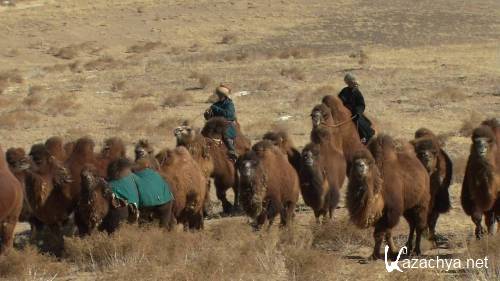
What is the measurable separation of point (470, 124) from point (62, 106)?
13663 mm

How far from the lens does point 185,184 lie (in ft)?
40.6

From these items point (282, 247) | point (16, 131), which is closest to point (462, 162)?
point (282, 247)

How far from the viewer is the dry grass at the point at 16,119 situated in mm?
27250

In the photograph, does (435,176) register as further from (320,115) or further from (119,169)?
(119,169)

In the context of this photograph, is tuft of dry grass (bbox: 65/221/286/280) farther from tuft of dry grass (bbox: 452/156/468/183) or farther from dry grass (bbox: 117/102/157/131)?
dry grass (bbox: 117/102/157/131)

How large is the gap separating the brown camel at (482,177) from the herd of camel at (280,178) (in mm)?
12

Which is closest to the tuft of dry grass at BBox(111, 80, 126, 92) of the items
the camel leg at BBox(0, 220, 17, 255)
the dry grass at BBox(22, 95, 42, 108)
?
the dry grass at BBox(22, 95, 42, 108)

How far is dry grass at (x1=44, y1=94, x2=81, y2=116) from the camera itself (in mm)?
30016

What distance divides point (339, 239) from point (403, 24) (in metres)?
49.0

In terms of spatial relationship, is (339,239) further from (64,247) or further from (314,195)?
(64,247)

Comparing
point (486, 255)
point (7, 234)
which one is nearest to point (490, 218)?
point (486, 255)

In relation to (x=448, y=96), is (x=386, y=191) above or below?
above

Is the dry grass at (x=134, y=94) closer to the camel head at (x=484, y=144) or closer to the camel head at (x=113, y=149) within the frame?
the camel head at (x=113, y=149)

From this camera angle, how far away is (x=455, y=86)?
109ft
